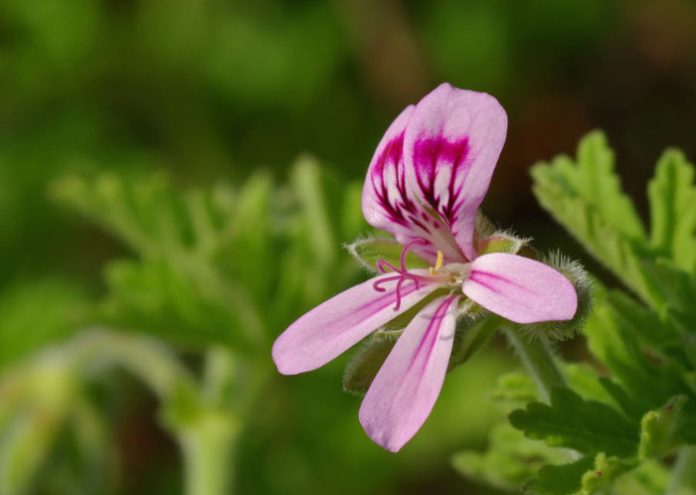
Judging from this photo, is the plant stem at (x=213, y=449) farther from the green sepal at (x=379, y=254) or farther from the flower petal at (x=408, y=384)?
the flower petal at (x=408, y=384)

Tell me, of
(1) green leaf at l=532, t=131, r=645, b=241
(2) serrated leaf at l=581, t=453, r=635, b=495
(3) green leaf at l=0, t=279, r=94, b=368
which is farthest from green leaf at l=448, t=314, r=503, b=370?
(3) green leaf at l=0, t=279, r=94, b=368

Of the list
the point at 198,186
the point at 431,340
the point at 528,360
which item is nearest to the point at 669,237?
the point at 528,360

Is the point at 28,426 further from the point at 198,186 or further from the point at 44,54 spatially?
the point at 44,54

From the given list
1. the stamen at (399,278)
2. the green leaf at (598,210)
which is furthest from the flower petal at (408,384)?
the green leaf at (598,210)

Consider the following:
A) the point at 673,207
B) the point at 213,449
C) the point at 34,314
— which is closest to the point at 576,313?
the point at 673,207

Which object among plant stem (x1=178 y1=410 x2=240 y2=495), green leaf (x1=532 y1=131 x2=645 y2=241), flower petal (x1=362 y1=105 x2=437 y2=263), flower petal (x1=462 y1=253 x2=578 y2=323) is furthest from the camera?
plant stem (x1=178 y1=410 x2=240 y2=495)

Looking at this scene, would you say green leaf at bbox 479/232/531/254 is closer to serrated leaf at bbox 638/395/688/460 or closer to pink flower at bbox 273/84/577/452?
pink flower at bbox 273/84/577/452
